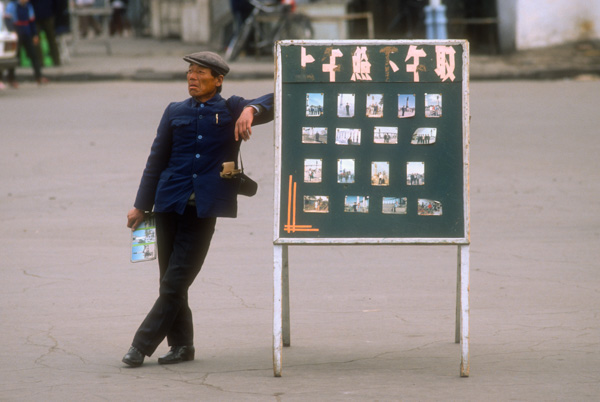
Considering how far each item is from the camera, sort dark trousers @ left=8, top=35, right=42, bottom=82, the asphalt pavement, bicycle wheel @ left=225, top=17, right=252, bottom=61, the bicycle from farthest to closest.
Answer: bicycle wheel @ left=225, top=17, right=252, bottom=61
the bicycle
the asphalt pavement
dark trousers @ left=8, top=35, right=42, bottom=82

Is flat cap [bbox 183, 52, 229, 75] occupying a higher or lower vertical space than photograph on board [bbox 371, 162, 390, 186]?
higher

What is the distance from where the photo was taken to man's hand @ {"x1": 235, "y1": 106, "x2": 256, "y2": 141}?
5223mm

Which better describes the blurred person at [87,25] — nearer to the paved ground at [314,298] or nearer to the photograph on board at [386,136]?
the paved ground at [314,298]

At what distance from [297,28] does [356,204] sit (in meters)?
17.6

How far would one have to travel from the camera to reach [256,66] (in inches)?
885

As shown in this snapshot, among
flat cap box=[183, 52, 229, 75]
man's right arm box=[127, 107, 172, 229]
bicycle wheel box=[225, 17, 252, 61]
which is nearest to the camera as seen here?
flat cap box=[183, 52, 229, 75]

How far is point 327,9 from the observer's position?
2375cm

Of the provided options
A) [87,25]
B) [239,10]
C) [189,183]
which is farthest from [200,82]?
[87,25]

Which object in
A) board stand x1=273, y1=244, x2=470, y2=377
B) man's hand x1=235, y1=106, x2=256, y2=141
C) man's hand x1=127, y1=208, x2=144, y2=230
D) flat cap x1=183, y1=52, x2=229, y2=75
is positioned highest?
flat cap x1=183, y1=52, x2=229, y2=75

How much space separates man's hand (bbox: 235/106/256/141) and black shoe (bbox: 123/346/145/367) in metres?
1.23

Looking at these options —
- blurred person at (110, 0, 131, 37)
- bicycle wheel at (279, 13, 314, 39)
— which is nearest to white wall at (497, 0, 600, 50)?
bicycle wheel at (279, 13, 314, 39)

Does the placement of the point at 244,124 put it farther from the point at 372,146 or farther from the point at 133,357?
the point at 133,357

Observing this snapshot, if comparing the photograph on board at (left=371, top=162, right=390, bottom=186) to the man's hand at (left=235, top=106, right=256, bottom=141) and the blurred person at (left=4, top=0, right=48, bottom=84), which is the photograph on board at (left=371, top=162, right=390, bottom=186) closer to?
the man's hand at (left=235, top=106, right=256, bottom=141)

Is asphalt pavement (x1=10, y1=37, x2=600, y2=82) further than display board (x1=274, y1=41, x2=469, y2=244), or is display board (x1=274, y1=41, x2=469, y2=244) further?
asphalt pavement (x1=10, y1=37, x2=600, y2=82)
